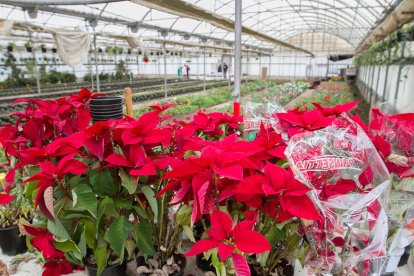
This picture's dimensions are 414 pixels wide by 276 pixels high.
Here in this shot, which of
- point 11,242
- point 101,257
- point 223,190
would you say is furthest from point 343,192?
point 11,242

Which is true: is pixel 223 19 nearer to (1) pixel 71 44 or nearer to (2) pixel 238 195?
(2) pixel 238 195

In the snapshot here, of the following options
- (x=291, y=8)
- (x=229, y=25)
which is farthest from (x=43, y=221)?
(x=291, y=8)

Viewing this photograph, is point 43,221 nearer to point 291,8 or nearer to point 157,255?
point 157,255

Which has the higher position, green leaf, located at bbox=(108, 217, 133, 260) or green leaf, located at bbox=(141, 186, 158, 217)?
green leaf, located at bbox=(141, 186, 158, 217)

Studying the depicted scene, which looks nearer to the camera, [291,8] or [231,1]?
[231,1]

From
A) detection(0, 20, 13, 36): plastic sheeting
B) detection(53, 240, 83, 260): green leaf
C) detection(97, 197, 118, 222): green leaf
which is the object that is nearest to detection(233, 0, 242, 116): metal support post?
detection(97, 197, 118, 222): green leaf

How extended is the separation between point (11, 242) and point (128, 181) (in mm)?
1007

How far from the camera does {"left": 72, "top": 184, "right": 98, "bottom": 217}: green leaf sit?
932 millimetres

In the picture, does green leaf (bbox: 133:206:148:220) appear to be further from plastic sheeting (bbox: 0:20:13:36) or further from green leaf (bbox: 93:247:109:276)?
plastic sheeting (bbox: 0:20:13:36)

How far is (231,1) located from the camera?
1512 centimetres

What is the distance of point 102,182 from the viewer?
101 centimetres

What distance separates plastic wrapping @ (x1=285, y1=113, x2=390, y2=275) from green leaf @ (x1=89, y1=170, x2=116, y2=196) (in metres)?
0.59

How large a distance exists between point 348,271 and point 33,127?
4.23 feet

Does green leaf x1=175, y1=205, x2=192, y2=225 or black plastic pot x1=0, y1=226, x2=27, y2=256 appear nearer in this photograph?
green leaf x1=175, y1=205, x2=192, y2=225
